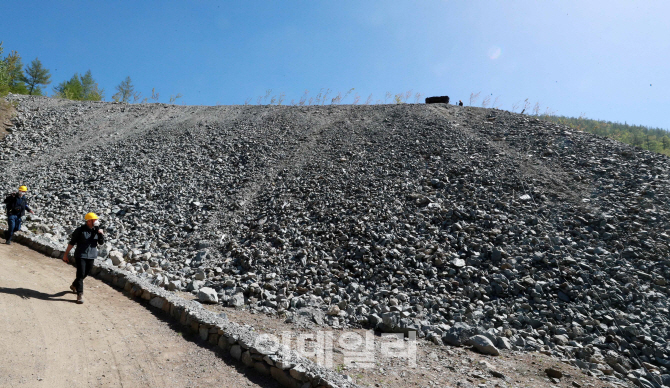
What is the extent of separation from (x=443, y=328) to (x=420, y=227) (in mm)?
3461

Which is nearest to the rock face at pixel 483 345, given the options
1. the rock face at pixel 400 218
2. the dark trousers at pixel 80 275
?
the rock face at pixel 400 218

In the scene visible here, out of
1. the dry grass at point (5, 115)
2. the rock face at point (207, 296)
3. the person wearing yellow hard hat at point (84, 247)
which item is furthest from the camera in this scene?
the dry grass at point (5, 115)

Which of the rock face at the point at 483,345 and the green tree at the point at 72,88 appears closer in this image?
the rock face at the point at 483,345

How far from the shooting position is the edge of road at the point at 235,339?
13.8 feet

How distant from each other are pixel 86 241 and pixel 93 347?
214 centimetres

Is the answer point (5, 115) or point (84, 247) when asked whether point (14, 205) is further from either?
point (5, 115)

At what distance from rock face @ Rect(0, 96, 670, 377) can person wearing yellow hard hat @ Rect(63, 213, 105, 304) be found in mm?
1544

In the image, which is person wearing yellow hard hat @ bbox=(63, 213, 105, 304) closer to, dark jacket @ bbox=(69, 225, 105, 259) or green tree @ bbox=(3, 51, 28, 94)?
dark jacket @ bbox=(69, 225, 105, 259)

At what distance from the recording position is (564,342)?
5.76 meters

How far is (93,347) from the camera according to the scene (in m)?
4.70

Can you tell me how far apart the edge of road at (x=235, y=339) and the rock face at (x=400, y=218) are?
68cm

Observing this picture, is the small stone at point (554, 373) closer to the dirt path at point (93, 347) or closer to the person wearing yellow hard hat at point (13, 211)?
the dirt path at point (93, 347)

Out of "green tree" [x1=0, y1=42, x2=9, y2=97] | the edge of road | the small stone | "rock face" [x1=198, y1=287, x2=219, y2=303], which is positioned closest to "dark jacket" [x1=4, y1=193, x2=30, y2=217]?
the edge of road

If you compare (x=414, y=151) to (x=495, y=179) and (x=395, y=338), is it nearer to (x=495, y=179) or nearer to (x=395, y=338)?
(x=495, y=179)
